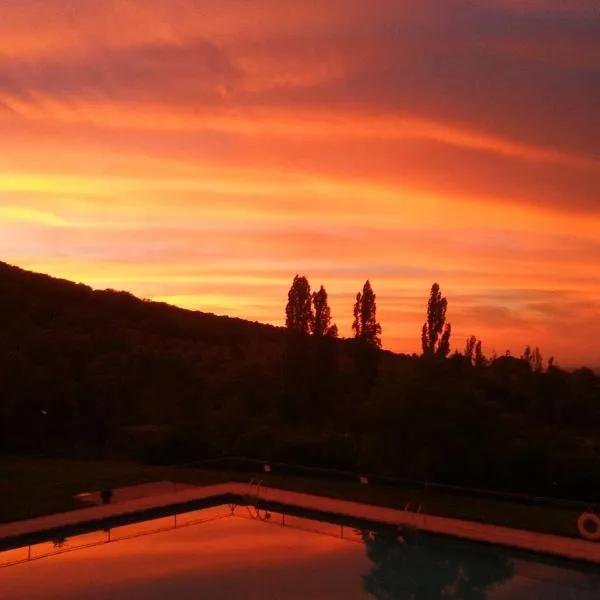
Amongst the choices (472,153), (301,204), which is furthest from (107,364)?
(472,153)

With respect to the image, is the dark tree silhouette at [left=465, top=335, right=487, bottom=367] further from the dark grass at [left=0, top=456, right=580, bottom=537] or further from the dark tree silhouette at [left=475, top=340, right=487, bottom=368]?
the dark grass at [left=0, top=456, right=580, bottom=537]

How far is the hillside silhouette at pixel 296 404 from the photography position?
59.2 ft

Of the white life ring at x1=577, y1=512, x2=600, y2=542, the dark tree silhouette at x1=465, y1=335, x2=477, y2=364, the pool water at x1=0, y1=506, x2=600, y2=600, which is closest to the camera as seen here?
the pool water at x1=0, y1=506, x2=600, y2=600

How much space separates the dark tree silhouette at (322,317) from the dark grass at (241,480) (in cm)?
1237

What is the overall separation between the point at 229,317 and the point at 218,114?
51.4 m

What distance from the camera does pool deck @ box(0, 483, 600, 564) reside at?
12453mm

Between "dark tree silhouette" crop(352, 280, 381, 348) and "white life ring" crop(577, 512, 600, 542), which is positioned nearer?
"white life ring" crop(577, 512, 600, 542)

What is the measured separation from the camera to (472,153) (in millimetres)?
15984

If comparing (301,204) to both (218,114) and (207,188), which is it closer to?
(207,188)

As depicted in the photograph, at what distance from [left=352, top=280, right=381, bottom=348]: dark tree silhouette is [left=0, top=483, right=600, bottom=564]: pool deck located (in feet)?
58.1

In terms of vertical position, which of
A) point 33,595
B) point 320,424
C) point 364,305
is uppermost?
point 364,305

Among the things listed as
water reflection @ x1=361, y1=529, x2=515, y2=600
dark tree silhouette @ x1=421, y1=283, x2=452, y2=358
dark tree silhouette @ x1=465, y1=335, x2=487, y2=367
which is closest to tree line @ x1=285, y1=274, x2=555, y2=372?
dark tree silhouette @ x1=421, y1=283, x2=452, y2=358

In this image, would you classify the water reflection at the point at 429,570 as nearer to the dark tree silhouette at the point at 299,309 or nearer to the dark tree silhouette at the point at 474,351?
the dark tree silhouette at the point at 299,309

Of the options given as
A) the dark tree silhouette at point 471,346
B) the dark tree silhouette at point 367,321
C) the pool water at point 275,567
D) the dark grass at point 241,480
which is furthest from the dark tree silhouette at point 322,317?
the pool water at point 275,567
